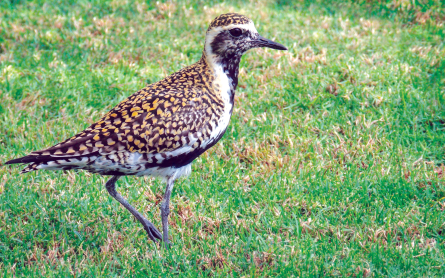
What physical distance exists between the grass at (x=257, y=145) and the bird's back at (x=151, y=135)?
747 millimetres

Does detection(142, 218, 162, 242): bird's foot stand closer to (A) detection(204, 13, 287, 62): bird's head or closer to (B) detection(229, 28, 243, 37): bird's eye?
(A) detection(204, 13, 287, 62): bird's head

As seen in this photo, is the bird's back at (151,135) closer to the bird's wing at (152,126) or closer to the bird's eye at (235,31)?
the bird's wing at (152,126)

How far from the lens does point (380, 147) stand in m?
5.75

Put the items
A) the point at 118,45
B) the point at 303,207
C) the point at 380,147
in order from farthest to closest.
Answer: the point at 118,45 → the point at 380,147 → the point at 303,207

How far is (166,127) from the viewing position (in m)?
4.22

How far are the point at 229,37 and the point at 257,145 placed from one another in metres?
1.59

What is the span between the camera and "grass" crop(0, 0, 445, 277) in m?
4.30

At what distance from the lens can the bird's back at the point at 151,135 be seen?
161 inches

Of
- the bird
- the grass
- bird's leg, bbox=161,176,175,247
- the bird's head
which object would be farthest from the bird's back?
the grass

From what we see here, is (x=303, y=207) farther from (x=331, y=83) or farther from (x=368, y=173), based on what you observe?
(x=331, y=83)

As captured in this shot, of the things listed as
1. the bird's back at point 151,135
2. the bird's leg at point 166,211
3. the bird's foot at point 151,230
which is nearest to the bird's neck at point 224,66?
the bird's back at point 151,135

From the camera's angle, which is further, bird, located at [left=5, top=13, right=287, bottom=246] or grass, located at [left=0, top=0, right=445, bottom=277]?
grass, located at [left=0, top=0, right=445, bottom=277]

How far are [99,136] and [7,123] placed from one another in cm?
243

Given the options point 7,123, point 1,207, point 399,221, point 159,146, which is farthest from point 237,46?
point 7,123
